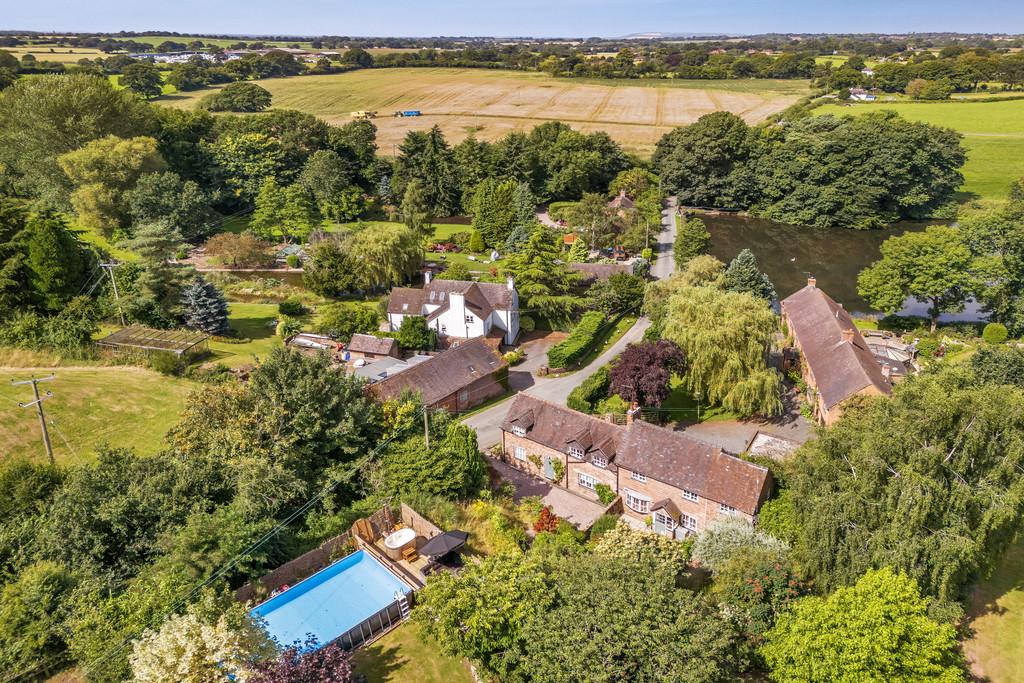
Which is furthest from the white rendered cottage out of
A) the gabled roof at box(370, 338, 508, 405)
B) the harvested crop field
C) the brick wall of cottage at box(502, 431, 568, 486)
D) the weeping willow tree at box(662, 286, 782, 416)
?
the harvested crop field

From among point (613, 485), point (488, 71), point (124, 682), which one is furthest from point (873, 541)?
point (488, 71)

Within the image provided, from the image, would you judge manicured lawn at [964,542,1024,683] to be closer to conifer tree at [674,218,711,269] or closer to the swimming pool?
the swimming pool

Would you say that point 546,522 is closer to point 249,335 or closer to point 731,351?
point 731,351

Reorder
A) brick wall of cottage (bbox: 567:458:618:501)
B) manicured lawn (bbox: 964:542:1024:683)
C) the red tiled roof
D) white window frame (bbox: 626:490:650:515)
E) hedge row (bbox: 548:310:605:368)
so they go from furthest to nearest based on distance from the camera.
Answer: hedge row (bbox: 548:310:605:368) < brick wall of cottage (bbox: 567:458:618:501) < white window frame (bbox: 626:490:650:515) < the red tiled roof < manicured lawn (bbox: 964:542:1024:683)

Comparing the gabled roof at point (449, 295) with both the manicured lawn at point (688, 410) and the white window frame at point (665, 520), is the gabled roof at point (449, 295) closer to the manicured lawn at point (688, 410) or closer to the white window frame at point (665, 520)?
the manicured lawn at point (688, 410)

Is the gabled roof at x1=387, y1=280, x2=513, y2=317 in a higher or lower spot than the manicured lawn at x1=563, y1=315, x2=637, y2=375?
higher

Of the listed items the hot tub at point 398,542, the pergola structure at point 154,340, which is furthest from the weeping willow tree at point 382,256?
the hot tub at point 398,542

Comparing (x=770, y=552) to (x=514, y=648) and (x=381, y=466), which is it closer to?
(x=514, y=648)
